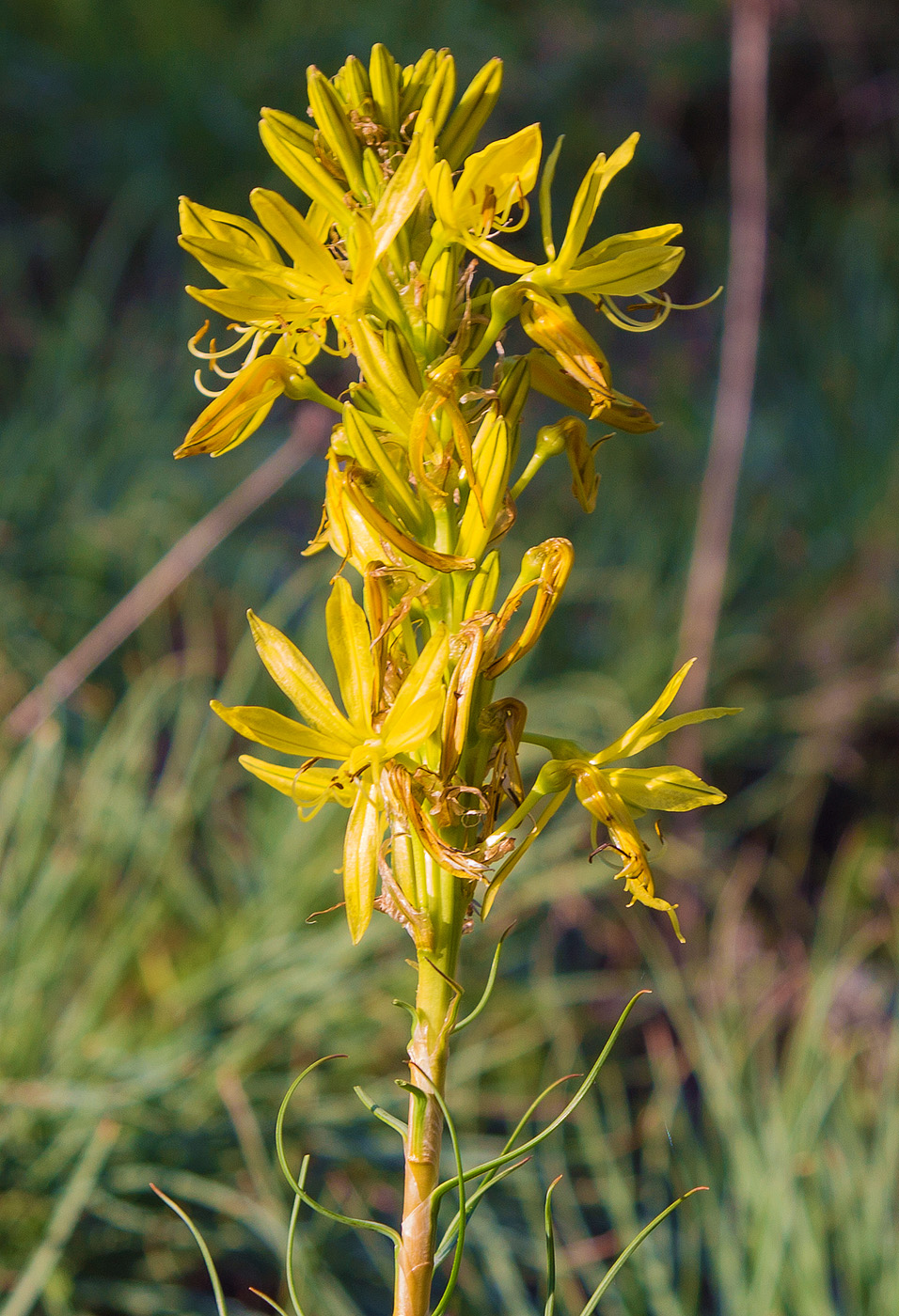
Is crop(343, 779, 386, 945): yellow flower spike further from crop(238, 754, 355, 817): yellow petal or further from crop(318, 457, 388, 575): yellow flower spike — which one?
crop(318, 457, 388, 575): yellow flower spike

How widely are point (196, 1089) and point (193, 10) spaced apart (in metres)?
5.06

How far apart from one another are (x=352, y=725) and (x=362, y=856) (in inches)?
3.0

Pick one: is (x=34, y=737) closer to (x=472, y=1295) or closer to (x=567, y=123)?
(x=472, y=1295)

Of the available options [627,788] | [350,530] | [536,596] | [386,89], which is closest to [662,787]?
[627,788]

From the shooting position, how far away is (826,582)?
3123mm

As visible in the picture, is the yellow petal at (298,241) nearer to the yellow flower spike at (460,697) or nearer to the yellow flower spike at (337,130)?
the yellow flower spike at (337,130)

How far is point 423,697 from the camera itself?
0.52 m

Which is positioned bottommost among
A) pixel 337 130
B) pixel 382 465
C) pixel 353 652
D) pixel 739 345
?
pixel 353 652

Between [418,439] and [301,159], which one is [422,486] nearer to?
[418,439]

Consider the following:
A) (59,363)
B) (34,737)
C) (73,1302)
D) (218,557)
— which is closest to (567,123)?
(59,363)

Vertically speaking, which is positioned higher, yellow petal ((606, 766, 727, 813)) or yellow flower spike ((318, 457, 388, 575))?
yellow flower spike ((318, 457, 388, 575))

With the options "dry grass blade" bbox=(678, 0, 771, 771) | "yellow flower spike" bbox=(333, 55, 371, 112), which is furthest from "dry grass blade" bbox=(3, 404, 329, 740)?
"yellow flower spike" bbox=(333, 55, 371, 112)

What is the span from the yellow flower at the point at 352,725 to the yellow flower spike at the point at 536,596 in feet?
0.14

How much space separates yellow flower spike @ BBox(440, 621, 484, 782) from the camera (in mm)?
528
